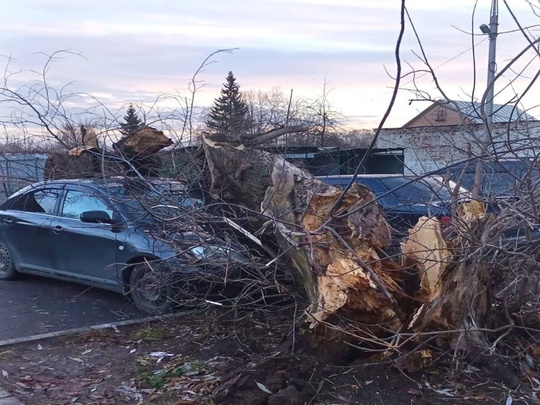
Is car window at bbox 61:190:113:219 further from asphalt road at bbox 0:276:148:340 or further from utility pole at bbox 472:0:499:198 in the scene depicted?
utility pole at bbox 472:0:499:198

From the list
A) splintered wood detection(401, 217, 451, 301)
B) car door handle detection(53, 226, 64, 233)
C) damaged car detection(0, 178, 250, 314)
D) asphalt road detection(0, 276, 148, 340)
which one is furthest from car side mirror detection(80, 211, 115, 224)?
splintered wood detection(401, 217, 451, 301)

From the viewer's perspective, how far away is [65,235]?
8695 millimetres

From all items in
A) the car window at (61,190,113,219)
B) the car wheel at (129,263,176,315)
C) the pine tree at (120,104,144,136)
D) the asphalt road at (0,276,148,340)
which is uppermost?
the pine tree at (120,104,144,136)

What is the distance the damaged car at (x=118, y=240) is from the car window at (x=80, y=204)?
0.5 inches

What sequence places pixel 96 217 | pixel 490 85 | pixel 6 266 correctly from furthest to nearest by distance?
pixel 6 266, pixel 96 217, pixel 490 85

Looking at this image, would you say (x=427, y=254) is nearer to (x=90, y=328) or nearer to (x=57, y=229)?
(x=90, y=328)

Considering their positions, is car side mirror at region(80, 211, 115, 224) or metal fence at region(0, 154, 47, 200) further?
metal fence at region(0, 154, 47, 200)

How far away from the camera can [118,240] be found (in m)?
8.01

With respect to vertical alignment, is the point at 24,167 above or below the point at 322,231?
above

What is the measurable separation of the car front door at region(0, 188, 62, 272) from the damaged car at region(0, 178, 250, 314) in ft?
0.04

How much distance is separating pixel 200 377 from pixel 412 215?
3.17 m

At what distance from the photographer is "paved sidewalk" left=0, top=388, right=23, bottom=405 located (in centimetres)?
526

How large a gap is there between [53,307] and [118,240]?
4.46 ft

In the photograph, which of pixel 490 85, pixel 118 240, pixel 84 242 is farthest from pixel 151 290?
pixel 490 85
